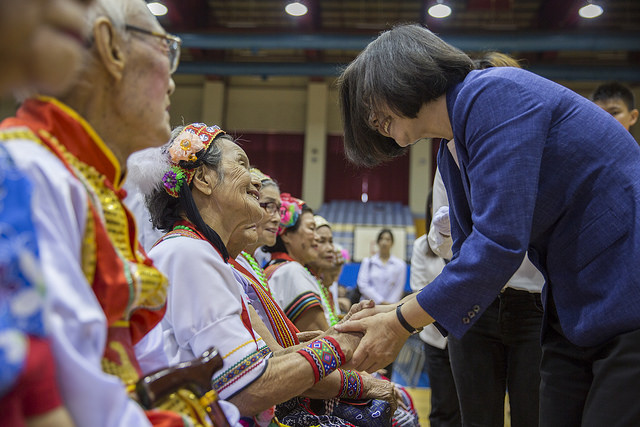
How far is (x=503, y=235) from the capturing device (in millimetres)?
1340

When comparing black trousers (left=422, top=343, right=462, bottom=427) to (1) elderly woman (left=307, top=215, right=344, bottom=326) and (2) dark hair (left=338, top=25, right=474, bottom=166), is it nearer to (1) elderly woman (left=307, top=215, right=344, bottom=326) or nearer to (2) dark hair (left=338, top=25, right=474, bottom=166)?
(1) elderly woman (left=307, top=215, right=344, bottom=326)

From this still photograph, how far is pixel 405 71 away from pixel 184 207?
30.6 inches

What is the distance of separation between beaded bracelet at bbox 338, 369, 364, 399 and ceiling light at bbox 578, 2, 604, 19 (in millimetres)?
10447

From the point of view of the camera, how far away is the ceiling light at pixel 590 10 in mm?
10344

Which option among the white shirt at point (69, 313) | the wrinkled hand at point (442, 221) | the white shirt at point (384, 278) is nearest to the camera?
the white shirt at point (69, 313)

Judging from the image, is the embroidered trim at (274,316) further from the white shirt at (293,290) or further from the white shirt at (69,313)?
the white shirt at (69,313)

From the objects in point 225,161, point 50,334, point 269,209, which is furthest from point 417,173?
point 50,334

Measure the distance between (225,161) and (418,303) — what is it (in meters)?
0.81

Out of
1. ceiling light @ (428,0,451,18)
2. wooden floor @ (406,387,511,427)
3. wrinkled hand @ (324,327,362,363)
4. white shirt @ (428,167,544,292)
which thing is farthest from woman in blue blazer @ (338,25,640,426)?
ceiling light @ (428,0,451,18)

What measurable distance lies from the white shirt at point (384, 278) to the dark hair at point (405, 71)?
6370mm

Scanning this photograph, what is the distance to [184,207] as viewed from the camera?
1777mm

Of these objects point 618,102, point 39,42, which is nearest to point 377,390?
point 39,42

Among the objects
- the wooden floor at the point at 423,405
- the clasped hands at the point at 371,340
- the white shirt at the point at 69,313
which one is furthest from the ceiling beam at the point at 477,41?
the white shirt at the point at 69,313

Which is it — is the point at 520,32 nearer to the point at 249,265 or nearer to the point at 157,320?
the point at 249,265
